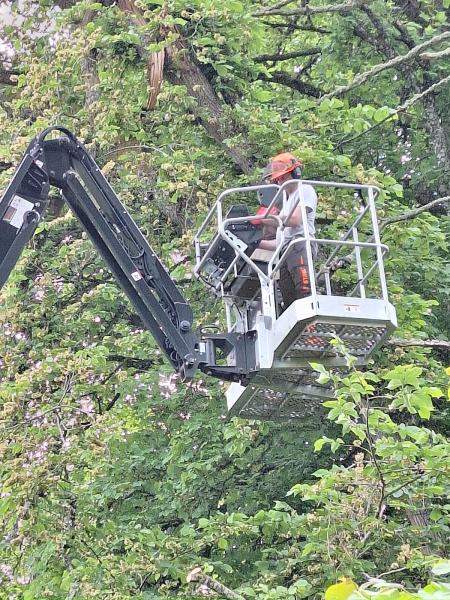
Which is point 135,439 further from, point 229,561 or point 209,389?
point 229,561

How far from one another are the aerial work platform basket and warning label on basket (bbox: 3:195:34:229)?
1344mm

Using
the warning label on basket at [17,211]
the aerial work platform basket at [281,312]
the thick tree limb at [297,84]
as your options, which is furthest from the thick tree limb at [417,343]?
the thick tree limb at [297,84]

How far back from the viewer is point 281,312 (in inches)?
260

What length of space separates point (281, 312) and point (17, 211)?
2.00 metres

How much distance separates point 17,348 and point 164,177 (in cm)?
242

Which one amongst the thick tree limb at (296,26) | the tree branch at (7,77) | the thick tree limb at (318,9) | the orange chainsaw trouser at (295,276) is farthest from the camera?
the tree branch at (7,77)

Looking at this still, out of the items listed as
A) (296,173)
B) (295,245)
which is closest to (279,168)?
(296,173)

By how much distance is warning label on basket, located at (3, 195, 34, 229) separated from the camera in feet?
20.8

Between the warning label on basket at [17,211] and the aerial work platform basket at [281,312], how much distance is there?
1344mm

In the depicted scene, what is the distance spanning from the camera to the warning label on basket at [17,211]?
6332 mm

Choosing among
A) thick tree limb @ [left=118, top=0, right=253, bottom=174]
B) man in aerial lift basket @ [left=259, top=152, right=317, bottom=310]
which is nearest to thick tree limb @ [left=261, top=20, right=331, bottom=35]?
thick tree limb @ [left=118, top=0, right=253, bottom=174]

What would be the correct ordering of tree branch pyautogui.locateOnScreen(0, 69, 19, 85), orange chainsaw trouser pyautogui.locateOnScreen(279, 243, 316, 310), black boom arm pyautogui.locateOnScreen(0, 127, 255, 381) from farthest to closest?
tree branch pyautogui.locateOnScreen(0, 69, 19, 85)
black boom arm pyautogui.locateOnScreen(0, 127, 255, 381)
orange chainsaw trouser pyautogui.locateOnScreen(279, 243, 316, 310)

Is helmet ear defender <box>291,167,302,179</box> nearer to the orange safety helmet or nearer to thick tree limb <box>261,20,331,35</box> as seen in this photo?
the orange safety helmet

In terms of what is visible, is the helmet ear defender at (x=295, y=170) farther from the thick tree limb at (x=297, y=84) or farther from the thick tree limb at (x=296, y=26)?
the thick tree limb at (x=296, y=26)
